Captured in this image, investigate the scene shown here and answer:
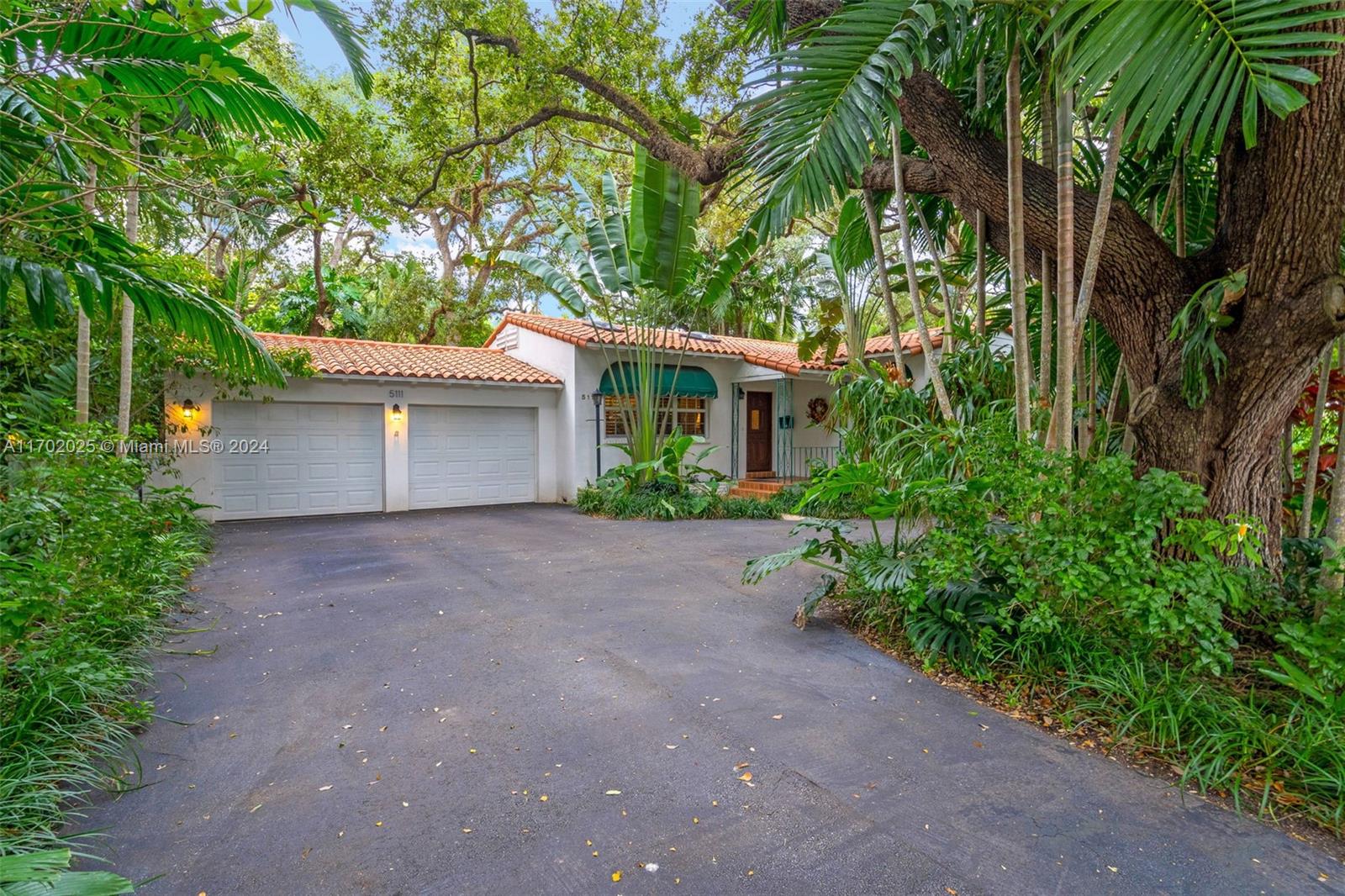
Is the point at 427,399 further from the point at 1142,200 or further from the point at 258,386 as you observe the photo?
the point at 1142,200

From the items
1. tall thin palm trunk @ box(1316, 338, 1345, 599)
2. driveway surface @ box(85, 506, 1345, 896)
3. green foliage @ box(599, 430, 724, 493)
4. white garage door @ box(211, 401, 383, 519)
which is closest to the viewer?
driveway surface @ box(85, 506, 1345, 896)

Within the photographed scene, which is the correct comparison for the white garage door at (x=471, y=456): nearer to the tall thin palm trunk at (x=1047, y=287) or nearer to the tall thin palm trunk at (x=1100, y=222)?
the tall thin palm trunk at (x=1047, y=287)

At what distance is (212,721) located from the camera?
365cm

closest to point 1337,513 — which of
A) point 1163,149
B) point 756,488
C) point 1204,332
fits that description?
point 1204,332

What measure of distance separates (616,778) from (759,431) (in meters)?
13.6

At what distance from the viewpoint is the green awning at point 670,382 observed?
13.0m

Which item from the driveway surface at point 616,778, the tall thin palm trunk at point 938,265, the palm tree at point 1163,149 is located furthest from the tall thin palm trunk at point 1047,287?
the driveway surface at point 616,778

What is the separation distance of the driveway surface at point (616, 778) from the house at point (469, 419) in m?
6.77

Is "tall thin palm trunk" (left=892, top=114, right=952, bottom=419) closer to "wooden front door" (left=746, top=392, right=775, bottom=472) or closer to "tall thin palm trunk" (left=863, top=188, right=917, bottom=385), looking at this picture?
"tall thin palm trunk" (left=863, top=188, right=917, bottom=385)

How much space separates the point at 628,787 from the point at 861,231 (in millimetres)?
5487

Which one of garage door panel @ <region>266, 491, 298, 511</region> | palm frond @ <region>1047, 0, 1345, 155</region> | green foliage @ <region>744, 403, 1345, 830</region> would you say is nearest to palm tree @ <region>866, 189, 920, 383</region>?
green foliage @ <region>744, 403, 1345, 830</region>

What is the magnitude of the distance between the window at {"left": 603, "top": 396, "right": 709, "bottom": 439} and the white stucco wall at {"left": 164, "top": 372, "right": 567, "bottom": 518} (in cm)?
115

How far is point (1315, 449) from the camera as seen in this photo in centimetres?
429

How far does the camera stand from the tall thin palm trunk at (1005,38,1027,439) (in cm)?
413
